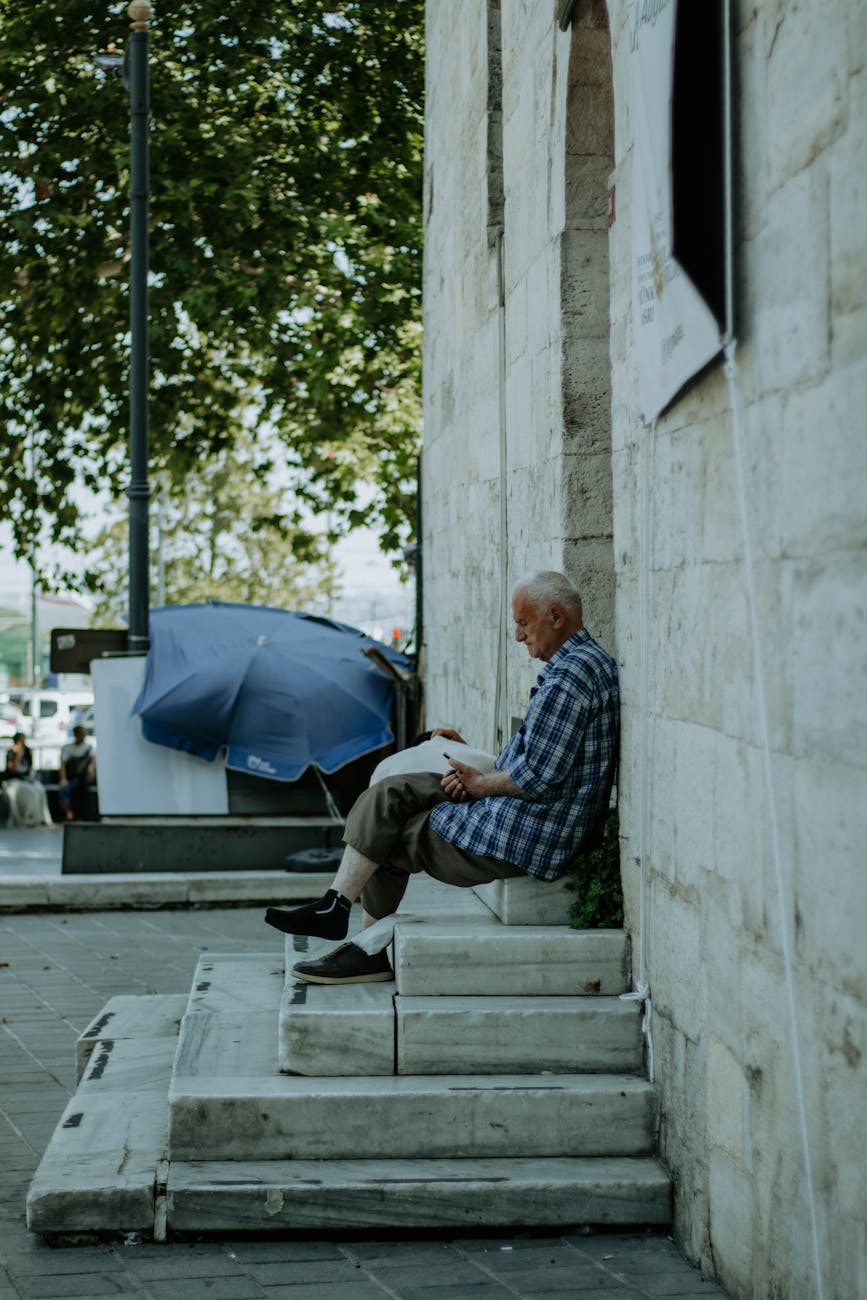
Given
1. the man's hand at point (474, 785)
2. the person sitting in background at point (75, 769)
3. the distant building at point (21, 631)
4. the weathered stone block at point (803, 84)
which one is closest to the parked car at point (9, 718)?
the person sitting in background at point (75, 769)

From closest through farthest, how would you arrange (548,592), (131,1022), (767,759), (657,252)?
(767,759) → (657,252) → (548,592) → (131,1022)

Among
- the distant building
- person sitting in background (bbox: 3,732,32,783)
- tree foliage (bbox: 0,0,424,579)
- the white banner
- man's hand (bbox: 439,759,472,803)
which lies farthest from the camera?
the distant building

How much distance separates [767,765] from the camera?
3.62 metres

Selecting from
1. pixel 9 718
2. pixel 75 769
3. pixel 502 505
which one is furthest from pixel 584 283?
pixel 9 718

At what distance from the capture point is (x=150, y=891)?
11344mm

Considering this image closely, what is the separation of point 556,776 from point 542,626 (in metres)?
0.51

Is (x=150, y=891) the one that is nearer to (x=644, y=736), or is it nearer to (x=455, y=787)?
(x=455, y=787)

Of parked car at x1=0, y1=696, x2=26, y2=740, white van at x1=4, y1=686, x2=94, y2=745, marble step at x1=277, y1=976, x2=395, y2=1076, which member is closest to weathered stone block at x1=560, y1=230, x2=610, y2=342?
marble step at x1=277, y1=976, x2=395, y2=1076

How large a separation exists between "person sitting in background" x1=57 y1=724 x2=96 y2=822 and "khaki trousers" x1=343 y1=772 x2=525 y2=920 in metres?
15.3

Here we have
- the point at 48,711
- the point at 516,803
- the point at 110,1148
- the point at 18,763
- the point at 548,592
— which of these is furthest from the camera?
the point at 48,711

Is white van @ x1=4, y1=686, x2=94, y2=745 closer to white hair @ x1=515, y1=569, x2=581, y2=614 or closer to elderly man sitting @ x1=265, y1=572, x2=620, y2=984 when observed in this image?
elderly man sitting @ x1=265, y1=572, x2=620, y2=984

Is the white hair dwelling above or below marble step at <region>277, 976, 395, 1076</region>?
above

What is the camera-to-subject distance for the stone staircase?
4.55 metres

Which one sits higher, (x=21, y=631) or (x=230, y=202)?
(x=230, y=202)
